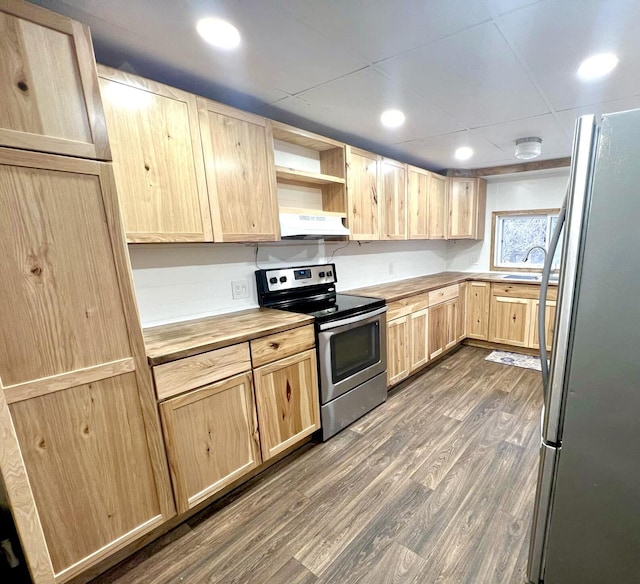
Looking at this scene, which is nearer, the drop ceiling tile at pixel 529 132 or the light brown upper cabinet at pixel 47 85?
the light brown upper cabinet at pixel 47 85

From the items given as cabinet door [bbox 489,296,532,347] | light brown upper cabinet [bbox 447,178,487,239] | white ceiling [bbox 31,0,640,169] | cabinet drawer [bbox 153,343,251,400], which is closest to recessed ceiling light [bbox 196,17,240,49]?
white ceiling [bbox 31,0,640,169]

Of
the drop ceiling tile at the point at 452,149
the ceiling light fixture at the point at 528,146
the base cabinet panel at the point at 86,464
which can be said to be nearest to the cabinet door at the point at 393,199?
the drop ceiling tile at the point at 452,149

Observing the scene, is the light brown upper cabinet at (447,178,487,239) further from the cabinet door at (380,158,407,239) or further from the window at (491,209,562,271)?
the cabinet door at (380,158,407,239)

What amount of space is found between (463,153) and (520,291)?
5.48 ft

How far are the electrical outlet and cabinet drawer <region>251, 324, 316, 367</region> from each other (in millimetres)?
586

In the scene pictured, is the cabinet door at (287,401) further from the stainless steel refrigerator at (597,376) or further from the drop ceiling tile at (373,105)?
the drop ceiling tile at (373,105)

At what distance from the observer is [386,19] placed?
4.01 ft

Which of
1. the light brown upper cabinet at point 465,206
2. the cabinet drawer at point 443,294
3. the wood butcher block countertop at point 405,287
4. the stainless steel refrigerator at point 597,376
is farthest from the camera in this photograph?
the light brown upper cabinet at point 465,206

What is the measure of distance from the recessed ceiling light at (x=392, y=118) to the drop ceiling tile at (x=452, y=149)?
51 cm

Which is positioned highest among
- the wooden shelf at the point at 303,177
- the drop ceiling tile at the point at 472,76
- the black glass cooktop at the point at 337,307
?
the drop ceiling tile at the point at 472,76

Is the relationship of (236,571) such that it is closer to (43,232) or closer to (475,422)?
(43,232)

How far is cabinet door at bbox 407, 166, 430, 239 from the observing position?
328 cm

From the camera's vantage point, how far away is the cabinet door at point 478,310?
3.81 meters

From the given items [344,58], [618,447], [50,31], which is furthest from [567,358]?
[50,31]
